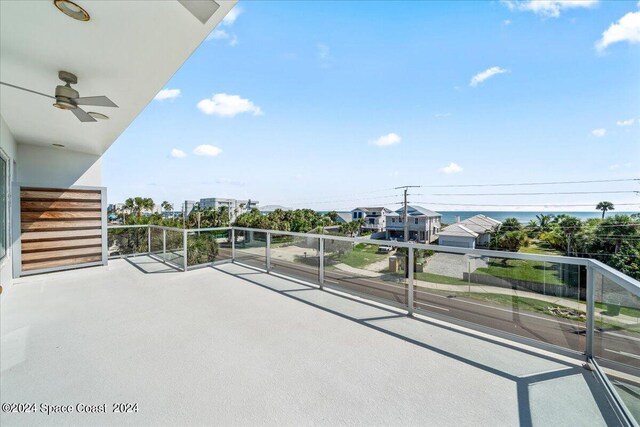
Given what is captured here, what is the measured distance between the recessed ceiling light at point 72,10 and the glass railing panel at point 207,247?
3827mm

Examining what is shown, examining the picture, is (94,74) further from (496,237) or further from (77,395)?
(496,237)

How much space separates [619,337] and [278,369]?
91.6 inches

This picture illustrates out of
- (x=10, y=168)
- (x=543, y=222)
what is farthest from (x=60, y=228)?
(x=543, y=222)

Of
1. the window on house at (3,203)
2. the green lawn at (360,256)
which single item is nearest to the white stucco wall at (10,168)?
the window on house at (3,203)

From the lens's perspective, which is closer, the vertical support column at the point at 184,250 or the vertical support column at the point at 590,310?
the vertical support column at the point at 590,310

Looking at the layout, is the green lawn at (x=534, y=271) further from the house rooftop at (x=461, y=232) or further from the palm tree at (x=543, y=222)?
the palm tree at (x=543, y=222)

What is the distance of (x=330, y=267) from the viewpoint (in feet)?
12.7

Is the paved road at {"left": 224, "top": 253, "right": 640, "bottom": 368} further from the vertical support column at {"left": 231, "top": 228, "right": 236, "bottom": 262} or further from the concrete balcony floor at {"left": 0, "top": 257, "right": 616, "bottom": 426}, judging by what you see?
the vertical support column at {"left": 231, "top": 228, "right": 236, "bottom": 262}

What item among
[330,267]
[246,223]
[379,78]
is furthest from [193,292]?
[246,223]

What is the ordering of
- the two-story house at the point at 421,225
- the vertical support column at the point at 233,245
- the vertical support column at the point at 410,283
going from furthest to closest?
the two-story house at the point at 421,225
the vertical support column at the point at 233,245
the vertical support column at the point at 410,283

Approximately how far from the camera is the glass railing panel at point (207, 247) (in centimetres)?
516

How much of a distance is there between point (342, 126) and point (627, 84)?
1820 centimetres

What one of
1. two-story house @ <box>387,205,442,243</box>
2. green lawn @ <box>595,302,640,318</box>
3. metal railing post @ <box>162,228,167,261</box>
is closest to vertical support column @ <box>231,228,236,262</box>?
metal railing post @ <box>162,228,167,261</box>

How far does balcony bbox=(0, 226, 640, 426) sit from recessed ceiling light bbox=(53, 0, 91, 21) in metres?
2.60
